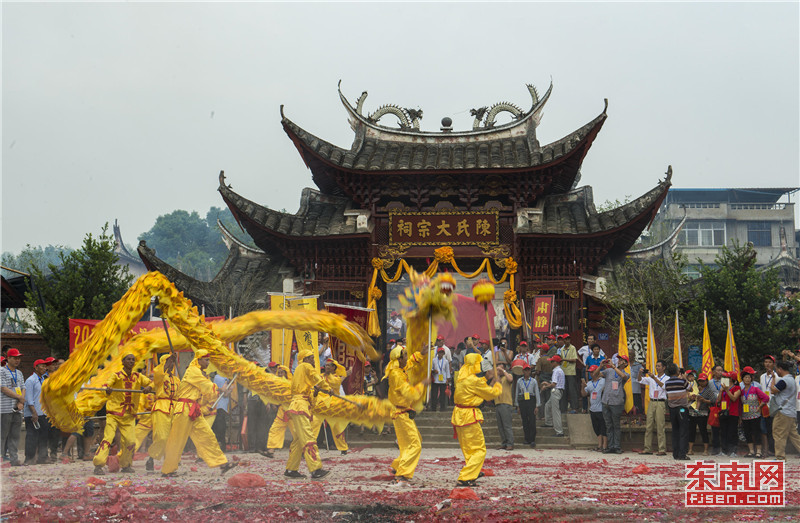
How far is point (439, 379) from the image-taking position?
1475cm

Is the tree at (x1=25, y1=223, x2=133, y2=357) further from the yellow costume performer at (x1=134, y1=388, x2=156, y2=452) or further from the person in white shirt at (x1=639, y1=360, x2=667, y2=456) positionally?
the person in white shirt at (x1=639, y1=360, x2=667, y2=456)

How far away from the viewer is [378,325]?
666 inches

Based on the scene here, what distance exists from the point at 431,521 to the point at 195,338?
3.46 metres

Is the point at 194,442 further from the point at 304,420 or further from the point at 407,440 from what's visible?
the point at 407,440

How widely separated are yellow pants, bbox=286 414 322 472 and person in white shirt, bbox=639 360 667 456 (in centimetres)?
576

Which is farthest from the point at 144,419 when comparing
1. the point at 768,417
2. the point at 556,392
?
the point at 768,417

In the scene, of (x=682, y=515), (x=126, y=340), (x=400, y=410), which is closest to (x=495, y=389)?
(x=400, y=410)

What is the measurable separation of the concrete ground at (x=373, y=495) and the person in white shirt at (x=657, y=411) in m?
1.31

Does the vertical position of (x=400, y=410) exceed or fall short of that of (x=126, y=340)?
it falls short

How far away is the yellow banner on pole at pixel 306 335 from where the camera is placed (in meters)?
12.0

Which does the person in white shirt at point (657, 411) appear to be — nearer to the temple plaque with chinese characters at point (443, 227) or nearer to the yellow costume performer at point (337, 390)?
the yellow costume performer at point (337, 390)

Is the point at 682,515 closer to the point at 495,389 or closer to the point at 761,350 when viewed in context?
the point at 495,389

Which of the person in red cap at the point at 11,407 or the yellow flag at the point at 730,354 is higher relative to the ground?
the yellow flag at the point at 730,354

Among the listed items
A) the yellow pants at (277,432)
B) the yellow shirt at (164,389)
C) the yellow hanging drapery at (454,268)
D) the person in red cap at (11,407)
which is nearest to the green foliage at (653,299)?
the yellow hanging drapery at (454,268)
